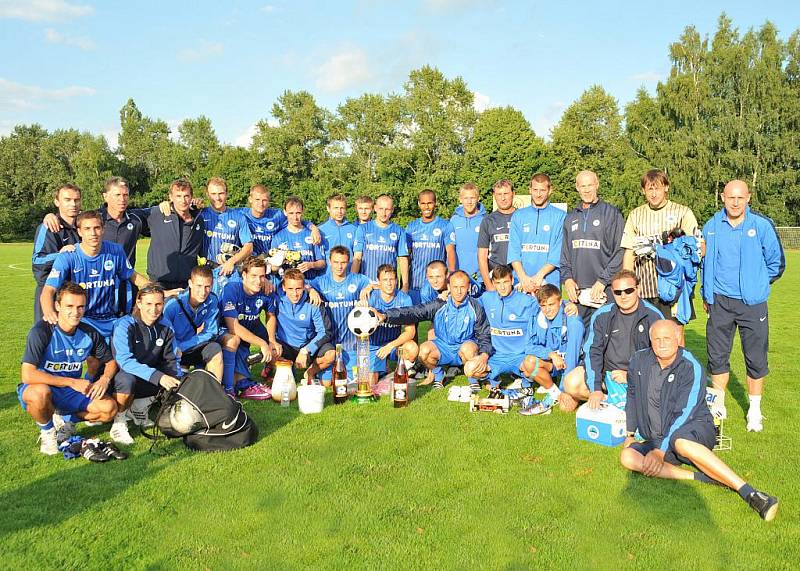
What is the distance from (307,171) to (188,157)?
540 inches

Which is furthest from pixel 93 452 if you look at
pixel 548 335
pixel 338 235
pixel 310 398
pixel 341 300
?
pixel 548 335

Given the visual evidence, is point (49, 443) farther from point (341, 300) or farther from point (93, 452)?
point (341, 300)

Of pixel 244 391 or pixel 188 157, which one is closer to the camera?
pixel 244 391

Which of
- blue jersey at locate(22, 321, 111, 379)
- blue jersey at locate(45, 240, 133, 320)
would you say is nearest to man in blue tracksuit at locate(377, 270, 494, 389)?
blue jersey at locate(45, 240, 133, 320)

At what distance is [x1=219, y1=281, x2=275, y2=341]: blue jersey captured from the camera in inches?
263

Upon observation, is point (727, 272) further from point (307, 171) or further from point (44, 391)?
point (307, 171)

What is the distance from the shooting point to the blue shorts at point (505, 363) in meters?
Answer: 6.48

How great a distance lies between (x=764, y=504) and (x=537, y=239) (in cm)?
361

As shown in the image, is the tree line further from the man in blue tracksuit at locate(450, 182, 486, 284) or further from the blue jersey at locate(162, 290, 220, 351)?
the blue jersey at locate(162, 290, 220, 351)

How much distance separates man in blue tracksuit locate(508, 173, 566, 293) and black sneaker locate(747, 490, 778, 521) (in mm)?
3204

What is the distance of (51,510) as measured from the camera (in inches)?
150

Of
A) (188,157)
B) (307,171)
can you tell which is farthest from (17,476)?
(188,157)

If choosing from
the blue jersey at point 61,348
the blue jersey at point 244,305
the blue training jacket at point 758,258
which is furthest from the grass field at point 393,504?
the blue jersey at point 244,305

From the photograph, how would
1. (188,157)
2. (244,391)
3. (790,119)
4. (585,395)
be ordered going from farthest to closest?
(188,157) < (790,119) < (244,391) < (585,395)
